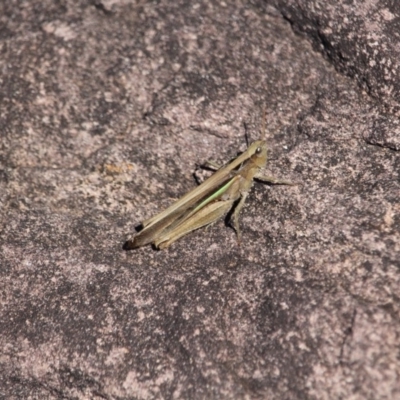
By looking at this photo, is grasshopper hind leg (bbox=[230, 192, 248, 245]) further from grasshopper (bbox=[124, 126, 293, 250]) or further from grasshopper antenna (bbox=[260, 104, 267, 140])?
grasshopper antenna (bbox=[260, 104, 267, 140])

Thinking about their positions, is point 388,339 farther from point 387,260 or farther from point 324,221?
point 324,221

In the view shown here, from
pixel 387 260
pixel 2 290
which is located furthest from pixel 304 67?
pixel 2 290

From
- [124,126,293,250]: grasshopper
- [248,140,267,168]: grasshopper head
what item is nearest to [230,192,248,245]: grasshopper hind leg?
[124,126,293,250]: grasshopper

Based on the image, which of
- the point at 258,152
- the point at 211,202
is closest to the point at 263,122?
the point at 258,152

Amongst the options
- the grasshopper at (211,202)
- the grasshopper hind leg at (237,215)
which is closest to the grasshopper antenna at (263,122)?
the grasshopper at (211,202)

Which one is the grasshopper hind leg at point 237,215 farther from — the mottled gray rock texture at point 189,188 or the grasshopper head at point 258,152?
the grasshopper head at point 258,152
